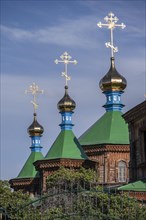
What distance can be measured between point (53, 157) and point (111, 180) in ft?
10.6

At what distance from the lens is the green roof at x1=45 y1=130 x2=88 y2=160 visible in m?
35.7

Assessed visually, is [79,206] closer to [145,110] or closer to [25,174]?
[145,110]

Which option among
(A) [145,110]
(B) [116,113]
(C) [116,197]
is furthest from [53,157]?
(C) [116,197]

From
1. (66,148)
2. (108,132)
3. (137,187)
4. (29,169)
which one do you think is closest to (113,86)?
(108,132)

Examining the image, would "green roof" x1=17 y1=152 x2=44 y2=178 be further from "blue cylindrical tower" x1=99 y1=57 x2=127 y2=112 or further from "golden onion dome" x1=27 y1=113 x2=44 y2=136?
"blue cylindrical tower" x1=99 y1=57 x2=127 y2=112

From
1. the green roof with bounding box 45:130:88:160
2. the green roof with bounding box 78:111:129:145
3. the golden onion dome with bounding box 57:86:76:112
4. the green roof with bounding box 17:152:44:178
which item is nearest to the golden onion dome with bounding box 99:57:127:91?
the green roof with bounding box 78:111:129:145

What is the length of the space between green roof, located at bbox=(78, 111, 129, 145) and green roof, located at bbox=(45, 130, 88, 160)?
412mm

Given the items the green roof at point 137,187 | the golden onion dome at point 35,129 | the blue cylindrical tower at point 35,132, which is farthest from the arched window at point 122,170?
the green roof at point 137,187

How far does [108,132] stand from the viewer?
35406mm

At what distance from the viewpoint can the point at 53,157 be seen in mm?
36062

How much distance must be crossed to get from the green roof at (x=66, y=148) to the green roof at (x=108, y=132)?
41 cm

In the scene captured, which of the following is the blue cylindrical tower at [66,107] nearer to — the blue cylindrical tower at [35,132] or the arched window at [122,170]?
the arched window at [122,170]

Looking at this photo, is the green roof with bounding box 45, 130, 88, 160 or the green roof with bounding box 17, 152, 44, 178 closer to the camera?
the green roof with bounding box 45, 130, 88, 160

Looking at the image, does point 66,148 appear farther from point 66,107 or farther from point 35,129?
point 35,129
